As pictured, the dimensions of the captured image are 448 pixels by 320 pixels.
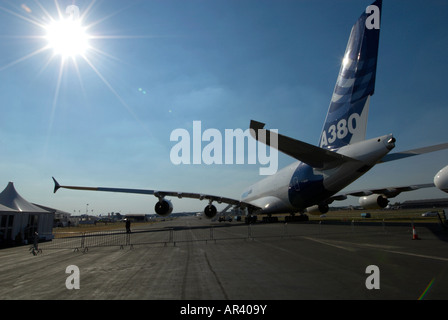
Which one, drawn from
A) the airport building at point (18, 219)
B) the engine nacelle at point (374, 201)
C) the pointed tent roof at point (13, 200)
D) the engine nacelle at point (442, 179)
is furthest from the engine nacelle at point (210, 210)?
the engine nacelle at point (442, 179)

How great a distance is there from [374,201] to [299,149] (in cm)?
1593

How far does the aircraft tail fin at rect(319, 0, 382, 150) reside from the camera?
1502cm

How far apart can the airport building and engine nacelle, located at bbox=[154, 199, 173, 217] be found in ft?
31.7

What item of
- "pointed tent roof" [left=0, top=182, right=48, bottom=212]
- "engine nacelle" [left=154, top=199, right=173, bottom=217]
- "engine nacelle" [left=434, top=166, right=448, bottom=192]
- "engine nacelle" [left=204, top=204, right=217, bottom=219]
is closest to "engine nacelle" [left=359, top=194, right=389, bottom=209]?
"engine nacelle" [left=434, top=166, right=448, bottom=192]

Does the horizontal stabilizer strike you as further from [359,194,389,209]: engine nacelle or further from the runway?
[359,194,389,209]: engine nacelle

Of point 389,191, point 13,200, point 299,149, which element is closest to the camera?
point 299,149

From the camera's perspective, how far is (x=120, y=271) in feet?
23.3

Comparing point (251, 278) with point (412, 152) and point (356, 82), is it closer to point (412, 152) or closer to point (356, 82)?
point (412, 152)

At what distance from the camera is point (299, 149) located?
13.0 m

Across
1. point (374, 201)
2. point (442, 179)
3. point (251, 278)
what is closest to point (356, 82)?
point (442, 179)

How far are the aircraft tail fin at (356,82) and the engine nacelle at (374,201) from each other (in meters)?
9.72

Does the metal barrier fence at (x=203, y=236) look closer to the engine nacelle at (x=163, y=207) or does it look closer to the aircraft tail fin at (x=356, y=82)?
the engine nacelle at (x=163, y=207)
